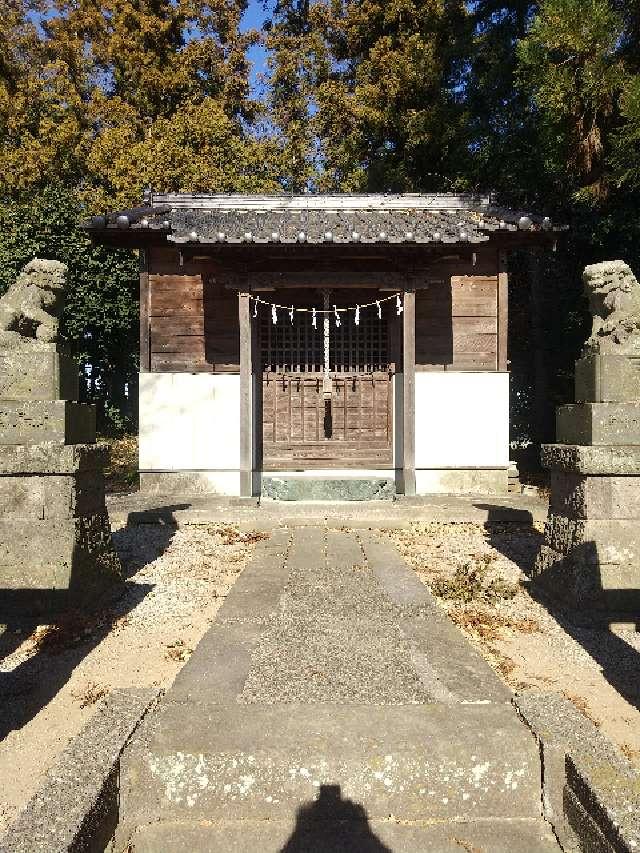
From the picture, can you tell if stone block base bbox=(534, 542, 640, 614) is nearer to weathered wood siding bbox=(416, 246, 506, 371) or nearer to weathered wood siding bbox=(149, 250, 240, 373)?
weathered wood siding bbox=(416, 246, 506, 371)

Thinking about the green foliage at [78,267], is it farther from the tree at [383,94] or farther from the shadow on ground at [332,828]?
the shadow on ground at [332,828]

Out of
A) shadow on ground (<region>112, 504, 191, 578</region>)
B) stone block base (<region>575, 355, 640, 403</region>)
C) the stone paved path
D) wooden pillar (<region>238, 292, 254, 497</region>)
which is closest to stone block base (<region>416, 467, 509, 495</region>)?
wooden pillar (<region>238, 292, 254, 497</region>)

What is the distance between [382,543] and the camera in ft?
22.4

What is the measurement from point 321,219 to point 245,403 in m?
4.60

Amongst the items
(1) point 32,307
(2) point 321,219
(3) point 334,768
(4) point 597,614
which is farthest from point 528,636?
(2) point 321,219

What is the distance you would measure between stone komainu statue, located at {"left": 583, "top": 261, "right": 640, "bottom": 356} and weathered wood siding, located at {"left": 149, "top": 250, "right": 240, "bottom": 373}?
6897mm

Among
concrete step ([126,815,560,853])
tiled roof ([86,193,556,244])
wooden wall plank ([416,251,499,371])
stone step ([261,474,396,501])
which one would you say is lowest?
concrete step ([126,815,560,853])

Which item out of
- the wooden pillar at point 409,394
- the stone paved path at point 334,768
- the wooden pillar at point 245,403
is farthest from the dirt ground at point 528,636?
the wooden pillar at point 245,403

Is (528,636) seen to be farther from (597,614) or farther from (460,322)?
(460,322)

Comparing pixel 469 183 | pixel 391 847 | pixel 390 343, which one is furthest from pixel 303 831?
pixel 469 183

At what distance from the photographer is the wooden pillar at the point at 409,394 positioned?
376 inches

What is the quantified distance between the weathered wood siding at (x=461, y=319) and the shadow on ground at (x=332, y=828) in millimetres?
8805

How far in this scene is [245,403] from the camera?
956cm

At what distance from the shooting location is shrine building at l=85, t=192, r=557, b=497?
379 inches
